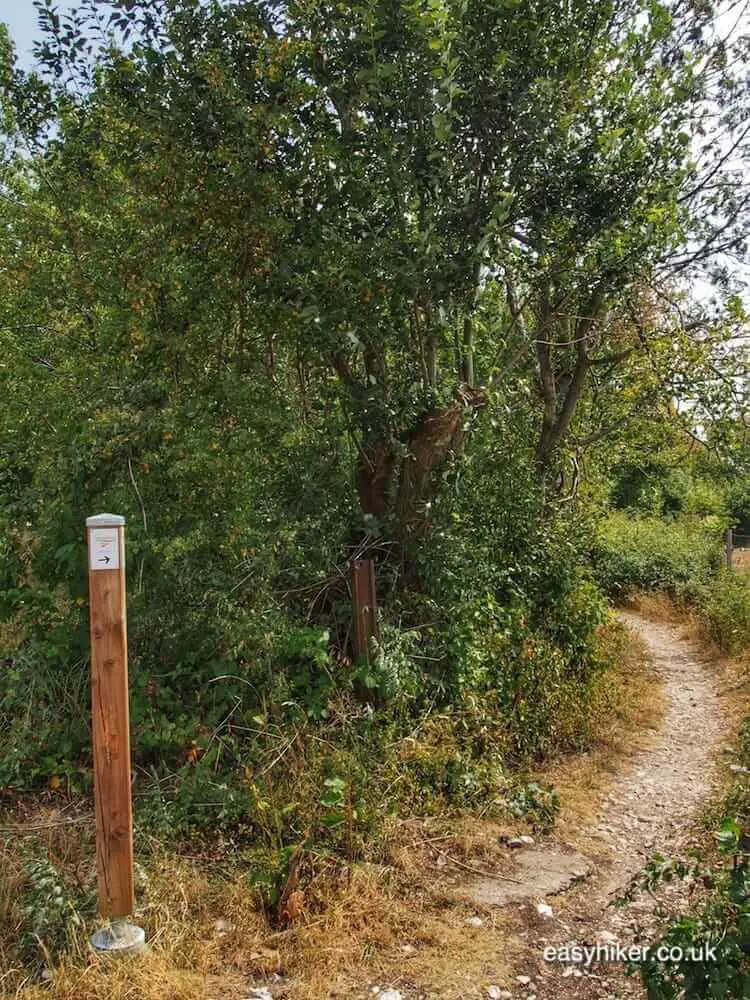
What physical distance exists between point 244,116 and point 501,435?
3.37 metres

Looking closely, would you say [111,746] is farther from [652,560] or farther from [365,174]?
[652,560]

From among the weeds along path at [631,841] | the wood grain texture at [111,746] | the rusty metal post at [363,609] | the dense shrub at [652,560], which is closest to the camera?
the wood grain texture at [111,746]

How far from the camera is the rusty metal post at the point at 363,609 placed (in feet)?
17.8

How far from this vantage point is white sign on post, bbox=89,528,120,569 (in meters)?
3.52

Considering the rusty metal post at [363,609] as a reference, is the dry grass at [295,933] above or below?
below

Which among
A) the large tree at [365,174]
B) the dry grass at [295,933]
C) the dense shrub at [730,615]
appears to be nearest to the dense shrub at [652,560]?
the dense shrub at [730,615]

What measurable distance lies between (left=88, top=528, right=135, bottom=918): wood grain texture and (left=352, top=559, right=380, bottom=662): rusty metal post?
2.12 metres

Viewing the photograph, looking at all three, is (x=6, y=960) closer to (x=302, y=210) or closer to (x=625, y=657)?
(x=302, y=210)

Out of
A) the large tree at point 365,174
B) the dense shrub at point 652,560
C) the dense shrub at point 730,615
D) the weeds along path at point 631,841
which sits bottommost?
the weeds along path at point 631,841

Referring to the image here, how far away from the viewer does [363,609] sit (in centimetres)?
545

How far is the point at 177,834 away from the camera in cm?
443

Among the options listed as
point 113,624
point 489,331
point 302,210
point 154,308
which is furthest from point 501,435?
point 113,624

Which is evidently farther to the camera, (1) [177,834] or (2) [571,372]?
(2) [571,372]

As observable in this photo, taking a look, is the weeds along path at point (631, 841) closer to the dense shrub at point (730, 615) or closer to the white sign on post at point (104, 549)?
the dense shrub at point (730, 615)
